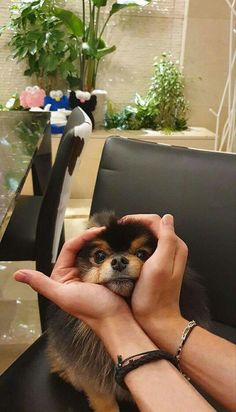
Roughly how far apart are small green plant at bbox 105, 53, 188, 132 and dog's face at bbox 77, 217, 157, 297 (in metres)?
2.23

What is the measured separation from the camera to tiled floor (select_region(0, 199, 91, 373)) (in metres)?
1.52

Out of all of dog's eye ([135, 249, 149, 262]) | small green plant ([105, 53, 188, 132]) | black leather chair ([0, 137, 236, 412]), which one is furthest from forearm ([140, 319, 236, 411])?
small green plant ([105, 53, 188, 132])

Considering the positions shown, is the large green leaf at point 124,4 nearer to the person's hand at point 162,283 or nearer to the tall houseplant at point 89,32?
the tall houseplant at point 89,32

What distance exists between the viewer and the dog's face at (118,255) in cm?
66

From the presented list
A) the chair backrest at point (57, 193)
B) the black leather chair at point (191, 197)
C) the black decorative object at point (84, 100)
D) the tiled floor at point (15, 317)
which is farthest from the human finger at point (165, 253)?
the black decorative object at point (84, 100)

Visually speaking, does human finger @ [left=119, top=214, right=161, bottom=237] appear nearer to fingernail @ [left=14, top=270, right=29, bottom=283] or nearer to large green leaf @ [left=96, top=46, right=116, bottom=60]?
fingernail @ [left=14, top=270, right=29, bottom=283]

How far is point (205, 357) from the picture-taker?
0.64 meters

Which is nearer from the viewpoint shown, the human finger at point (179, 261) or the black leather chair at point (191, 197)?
the human finger at point (179, 261)

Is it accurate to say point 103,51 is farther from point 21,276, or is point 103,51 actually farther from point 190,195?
point 21,276

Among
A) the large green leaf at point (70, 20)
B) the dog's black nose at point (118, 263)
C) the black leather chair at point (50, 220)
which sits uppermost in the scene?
the large green leaf at point (70, 20)

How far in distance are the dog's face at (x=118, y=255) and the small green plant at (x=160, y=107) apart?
2.23 m

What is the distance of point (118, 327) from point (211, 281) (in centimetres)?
40

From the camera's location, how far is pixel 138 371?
24.3 inches

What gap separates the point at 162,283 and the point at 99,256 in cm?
13
